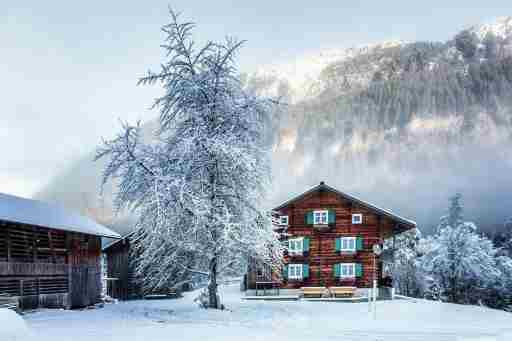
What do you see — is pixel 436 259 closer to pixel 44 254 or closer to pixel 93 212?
pixel 44 254

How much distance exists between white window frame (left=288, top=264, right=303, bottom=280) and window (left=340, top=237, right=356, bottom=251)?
11.6 feet

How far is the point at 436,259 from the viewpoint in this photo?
56.7 meters

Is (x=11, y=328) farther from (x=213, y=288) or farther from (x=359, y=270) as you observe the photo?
(x=359, y=270)

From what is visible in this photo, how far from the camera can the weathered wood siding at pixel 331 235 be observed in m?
43.2

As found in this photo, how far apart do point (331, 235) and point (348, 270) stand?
113 inches

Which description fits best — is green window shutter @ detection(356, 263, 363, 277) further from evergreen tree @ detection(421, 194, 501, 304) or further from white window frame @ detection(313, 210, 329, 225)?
evergreen tree @ detection(421, 194, 501, 304)

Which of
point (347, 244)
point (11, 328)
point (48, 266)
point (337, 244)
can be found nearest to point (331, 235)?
point (337, 244)

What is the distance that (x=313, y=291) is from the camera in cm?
4141

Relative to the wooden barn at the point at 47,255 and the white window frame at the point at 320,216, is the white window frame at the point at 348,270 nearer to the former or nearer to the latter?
the white window frame at the point at 320,216

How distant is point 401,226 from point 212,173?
68.4ft

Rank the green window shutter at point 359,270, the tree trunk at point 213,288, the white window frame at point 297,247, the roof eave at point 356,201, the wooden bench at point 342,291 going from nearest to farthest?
the tree trunk at point 213,288
the wooden bench at point 342,291
the roof eave at point 356,201
the green window shutter at point 359,270
the white window frame at point 297,247

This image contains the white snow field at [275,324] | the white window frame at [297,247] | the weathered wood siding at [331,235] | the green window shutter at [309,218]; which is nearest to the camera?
the white snow field at [275,324]

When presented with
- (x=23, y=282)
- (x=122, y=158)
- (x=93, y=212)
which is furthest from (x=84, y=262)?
(x=93, y=212)

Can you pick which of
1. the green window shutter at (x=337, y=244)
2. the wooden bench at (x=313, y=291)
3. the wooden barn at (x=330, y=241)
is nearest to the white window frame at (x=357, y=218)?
the wooden barn at (x=330, y=241)
